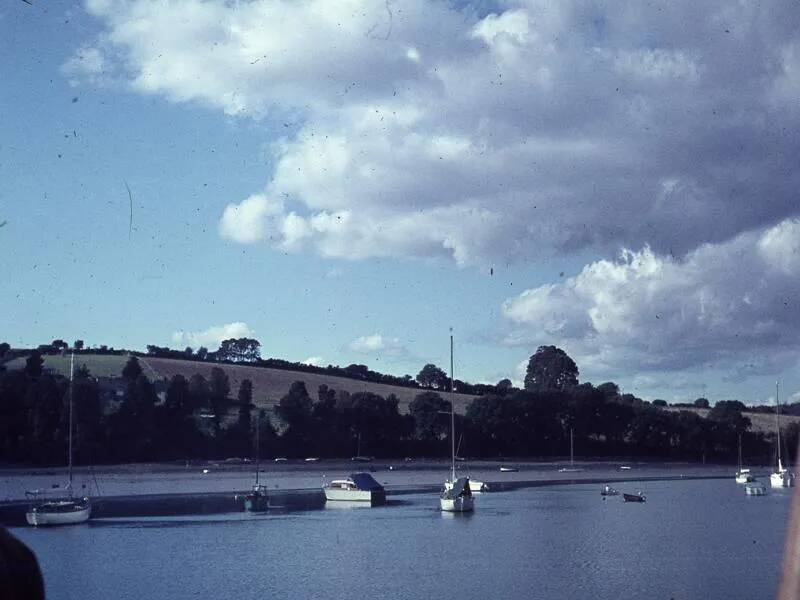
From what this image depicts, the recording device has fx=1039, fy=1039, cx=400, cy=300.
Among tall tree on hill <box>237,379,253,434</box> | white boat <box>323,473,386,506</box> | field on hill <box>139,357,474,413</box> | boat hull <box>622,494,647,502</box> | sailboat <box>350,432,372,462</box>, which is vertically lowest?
boat hull <box>622,494,647,502</box>

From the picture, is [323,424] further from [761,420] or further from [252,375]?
[761,420]

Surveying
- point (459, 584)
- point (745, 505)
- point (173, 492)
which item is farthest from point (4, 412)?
point (459, 584)

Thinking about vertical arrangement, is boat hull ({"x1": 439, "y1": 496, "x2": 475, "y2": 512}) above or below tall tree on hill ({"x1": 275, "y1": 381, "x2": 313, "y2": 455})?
below

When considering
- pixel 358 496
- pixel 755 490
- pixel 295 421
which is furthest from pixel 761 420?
pixel 358 496

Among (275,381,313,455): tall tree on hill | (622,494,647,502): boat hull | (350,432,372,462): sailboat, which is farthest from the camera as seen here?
(350,432,372,462): sailboat

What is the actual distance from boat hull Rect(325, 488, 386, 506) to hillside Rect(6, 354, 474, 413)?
46511 mm

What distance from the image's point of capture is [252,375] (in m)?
161

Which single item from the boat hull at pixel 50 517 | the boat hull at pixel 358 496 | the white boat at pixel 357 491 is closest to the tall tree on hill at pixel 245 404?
the white boat at pixel 357 491

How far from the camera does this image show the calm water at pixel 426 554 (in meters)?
43.5

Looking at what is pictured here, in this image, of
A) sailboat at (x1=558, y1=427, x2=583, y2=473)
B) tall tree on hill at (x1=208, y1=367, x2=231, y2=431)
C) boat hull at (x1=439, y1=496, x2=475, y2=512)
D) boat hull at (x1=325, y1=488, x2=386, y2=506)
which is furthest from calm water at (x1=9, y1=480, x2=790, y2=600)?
sailboat at (x1=558, y1=427, x2=583, y2=473)

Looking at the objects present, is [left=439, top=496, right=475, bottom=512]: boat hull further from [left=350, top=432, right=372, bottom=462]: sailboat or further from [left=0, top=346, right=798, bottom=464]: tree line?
[left=350, top=432, right=372, bottom=462]: sailboat

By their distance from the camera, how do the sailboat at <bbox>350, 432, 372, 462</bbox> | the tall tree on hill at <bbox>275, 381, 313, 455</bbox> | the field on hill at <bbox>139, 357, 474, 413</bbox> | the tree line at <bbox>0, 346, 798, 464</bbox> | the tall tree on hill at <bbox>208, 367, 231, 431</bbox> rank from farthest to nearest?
the field on hill at <bbox>139, 357, 474, 413</bbox> → the sailboat at <bbox>350, 432, 372, 462</bbox> → the tall tree on hill at <bbox>275, 381, 313, 455</bbox> → the tall tree on hill at <bbox>208, 367, 231, 431</bbox> → the tree line at <bbox>0, 346, 798, 464</bbox>

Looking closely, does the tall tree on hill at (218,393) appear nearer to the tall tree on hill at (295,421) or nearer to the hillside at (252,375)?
the hillside at (252,375)

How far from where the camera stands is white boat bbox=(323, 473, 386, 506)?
102 m
